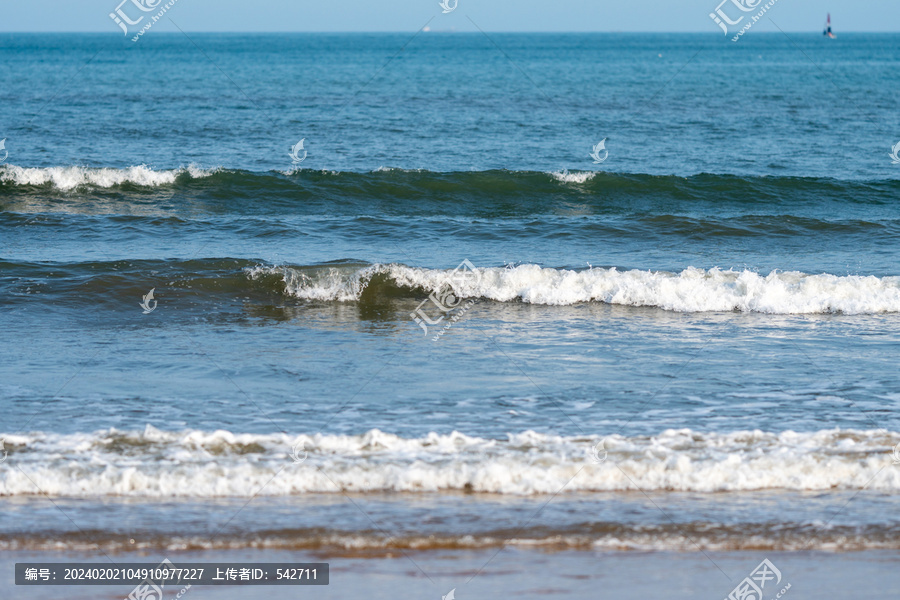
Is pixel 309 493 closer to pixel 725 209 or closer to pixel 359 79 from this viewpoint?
pixel 725 209

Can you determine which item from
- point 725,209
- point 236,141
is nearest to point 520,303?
point 725,209

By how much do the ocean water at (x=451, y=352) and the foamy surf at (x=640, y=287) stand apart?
47 millimetres

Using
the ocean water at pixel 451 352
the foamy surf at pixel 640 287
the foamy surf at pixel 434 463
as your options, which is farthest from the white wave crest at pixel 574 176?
the foamy surf at pixel 434 463

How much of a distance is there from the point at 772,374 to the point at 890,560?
142 inches

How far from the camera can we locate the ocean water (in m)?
5.54

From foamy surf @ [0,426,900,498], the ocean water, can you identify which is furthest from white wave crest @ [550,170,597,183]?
foamy surf @ [0,426,900,498]

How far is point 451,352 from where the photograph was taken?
937 centimetres

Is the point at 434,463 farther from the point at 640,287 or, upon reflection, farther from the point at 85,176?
the point at 85,176

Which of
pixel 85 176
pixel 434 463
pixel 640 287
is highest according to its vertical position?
pixel 85 176

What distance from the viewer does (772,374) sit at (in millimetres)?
8562

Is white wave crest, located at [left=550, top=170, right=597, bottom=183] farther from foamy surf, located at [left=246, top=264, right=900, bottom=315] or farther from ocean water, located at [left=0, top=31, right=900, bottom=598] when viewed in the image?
foamy surf, located at [left=246, top=264, right=900, bottom=315]

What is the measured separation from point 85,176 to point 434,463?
1610 cm

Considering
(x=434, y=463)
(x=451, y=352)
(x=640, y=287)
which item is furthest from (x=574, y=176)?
(x=434, y=463)

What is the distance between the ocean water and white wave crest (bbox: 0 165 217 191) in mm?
70
